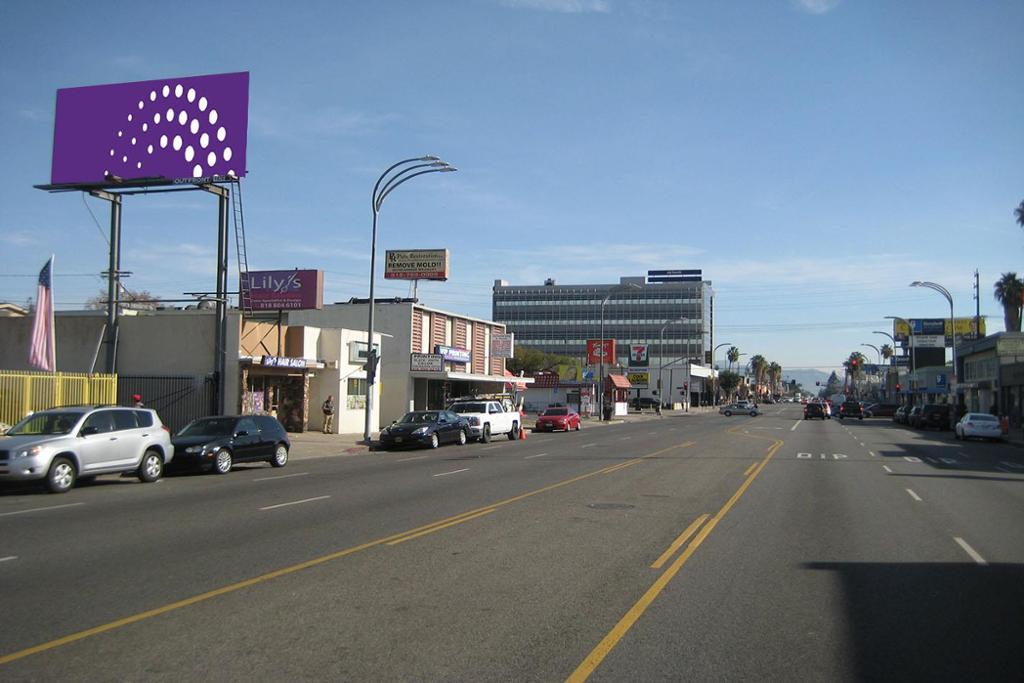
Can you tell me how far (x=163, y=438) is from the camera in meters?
19.5

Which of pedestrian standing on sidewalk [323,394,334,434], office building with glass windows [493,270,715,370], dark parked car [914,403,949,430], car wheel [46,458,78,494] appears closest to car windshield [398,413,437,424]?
pedestrian standing on sidewalk [323,394,334,434]

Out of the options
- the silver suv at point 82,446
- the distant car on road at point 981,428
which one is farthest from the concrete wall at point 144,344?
the distant car on road at point 981,428

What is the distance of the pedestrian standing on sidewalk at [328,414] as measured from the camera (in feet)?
123

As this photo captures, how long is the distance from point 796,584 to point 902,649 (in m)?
2.17

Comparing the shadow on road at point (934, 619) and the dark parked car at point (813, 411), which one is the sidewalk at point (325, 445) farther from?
the dark parked car at point (813, 411)

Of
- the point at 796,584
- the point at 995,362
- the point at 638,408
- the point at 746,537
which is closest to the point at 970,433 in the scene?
the point at 995,362

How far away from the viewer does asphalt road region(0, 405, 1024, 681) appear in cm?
609

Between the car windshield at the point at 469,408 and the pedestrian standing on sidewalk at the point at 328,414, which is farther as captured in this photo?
the pedestrian standing on sidewalk at the point at 328,414

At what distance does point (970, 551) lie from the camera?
10.6 m

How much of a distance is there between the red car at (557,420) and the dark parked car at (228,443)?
25.1 m

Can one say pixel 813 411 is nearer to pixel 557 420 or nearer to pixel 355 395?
pixel 557 420

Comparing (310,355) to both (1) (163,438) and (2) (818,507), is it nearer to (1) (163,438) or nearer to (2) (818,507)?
(1) (163,438)

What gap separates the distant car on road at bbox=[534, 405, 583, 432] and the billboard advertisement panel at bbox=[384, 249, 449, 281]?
1103 centimetres

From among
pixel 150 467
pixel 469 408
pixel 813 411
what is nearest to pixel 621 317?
pixel 813 411
